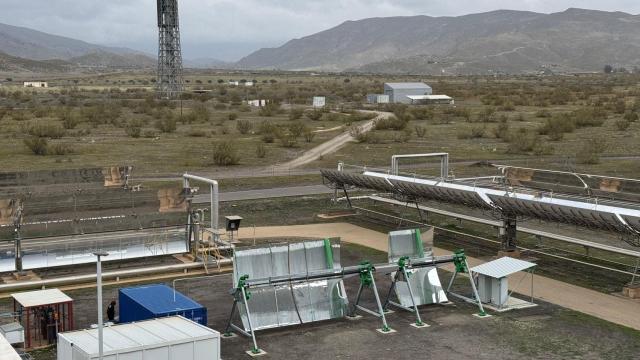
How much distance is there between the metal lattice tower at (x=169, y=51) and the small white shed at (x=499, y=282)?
367ft

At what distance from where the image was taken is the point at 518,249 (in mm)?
31391

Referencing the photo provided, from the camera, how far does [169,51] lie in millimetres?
133375

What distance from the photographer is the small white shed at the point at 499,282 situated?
79.3 feet

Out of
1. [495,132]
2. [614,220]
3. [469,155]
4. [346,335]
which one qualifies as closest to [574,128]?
[495,132]

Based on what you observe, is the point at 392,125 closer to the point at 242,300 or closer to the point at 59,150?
the point at 59,150

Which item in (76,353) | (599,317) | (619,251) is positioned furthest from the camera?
(619,251)

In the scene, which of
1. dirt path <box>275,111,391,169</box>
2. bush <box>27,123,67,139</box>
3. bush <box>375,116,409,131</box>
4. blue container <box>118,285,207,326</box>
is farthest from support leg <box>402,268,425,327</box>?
bush <box>375,116,409,131</box>

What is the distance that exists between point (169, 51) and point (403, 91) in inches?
1671

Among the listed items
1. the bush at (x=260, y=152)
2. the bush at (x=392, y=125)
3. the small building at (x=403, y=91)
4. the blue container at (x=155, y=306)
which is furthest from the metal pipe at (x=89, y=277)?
the small building at (x=403, y=91)

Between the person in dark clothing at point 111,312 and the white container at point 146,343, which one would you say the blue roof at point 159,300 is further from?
the white container at point 146,343

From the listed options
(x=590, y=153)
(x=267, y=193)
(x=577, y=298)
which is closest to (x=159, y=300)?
(x=577, y=298)

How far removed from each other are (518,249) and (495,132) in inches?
1920

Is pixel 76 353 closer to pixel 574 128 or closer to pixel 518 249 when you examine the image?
pixel 518 249

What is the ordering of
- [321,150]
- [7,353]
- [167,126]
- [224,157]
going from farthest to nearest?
[167,126]
[321,150]
[224,157]
[7,353]
